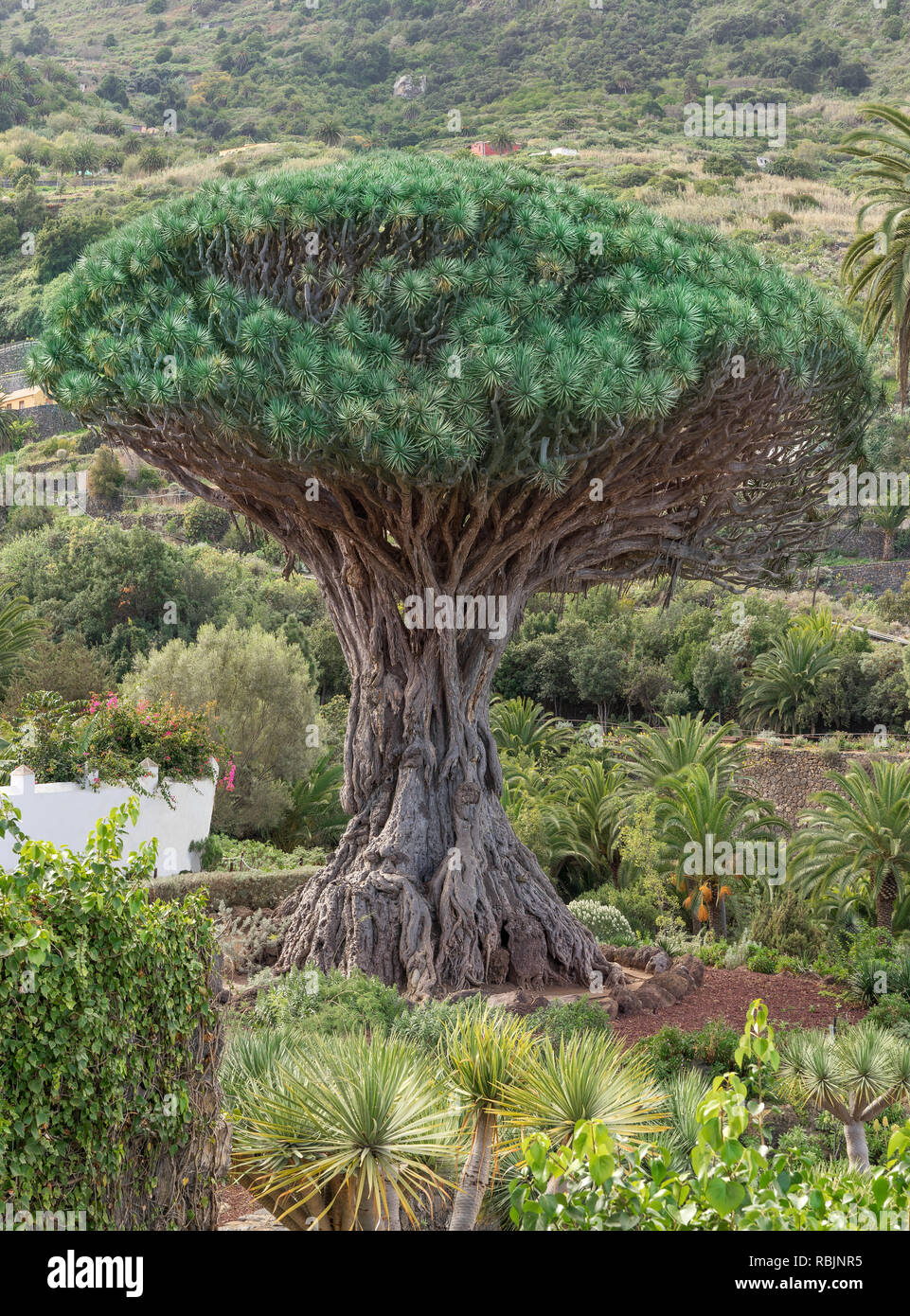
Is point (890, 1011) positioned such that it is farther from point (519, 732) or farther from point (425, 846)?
point (519, 732)

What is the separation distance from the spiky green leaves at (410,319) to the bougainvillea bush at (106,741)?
330cm

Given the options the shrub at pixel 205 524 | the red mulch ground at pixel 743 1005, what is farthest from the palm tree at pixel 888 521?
the red mulch ground at pixel 743 1005

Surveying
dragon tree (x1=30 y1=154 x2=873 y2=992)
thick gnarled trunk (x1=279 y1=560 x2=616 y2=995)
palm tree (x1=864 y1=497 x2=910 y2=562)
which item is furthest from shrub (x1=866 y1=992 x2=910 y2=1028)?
palm tree (x1=864 y1=497 x2=910 y2=562)

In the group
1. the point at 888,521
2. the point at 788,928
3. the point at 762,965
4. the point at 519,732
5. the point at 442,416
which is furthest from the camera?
the point at 888,521

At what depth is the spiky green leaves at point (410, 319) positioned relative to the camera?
8.86 m

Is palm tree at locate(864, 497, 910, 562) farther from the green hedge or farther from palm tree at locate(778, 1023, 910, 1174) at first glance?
palm tree at locate(778, 1023, 910, 1174)

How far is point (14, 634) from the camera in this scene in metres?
19.2

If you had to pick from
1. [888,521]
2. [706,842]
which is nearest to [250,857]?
[706,842]

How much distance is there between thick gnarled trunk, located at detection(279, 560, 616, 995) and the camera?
34.6ft

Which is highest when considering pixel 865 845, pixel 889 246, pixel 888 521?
pixel 888 521

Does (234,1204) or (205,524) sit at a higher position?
(205,524)

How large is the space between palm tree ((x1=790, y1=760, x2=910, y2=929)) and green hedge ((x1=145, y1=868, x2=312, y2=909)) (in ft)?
21.7

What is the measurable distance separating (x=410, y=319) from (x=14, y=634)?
1223cm

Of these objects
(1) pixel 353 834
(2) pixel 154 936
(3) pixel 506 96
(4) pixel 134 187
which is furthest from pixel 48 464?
(2) pixel 154 936
